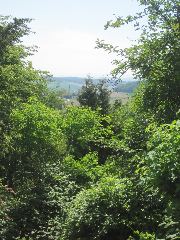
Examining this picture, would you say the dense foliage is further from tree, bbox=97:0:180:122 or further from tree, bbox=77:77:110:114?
tree, bbox=77:77:110:114

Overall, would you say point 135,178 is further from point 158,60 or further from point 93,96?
point 93,96

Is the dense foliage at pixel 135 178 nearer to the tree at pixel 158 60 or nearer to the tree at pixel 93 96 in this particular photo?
the tree at pixel 158 60

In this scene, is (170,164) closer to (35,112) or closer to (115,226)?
(115,226)

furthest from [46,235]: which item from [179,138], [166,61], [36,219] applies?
[166,61]

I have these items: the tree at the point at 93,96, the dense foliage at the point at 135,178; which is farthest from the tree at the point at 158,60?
the tree at the point at 93,96

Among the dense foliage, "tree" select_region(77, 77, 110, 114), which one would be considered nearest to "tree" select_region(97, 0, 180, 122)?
the dense foliage

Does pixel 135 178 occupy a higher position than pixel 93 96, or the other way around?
pixel 93 96

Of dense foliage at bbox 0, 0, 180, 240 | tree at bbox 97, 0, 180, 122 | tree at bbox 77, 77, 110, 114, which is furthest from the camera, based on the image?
tree at bbox 77, 77, 110, 114

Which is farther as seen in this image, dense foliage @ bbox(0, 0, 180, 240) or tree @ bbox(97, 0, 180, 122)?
tree @ bbox(97, 0, 180, 122)

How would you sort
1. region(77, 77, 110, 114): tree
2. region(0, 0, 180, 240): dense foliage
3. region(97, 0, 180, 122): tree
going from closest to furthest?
region(0, 0, 180, 240): dense foliage, region(97, 0, 180, 122): tree, region(77, 77, 110, 114): tree

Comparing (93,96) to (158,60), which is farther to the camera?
(93,96)

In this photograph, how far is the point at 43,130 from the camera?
11.3m

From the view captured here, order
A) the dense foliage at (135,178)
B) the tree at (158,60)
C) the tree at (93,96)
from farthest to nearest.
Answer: the tree at (93,96) < the tree at (158,60) < the dense foliage at (135,178)

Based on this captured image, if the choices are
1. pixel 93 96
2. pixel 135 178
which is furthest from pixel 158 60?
pixel 93 96
